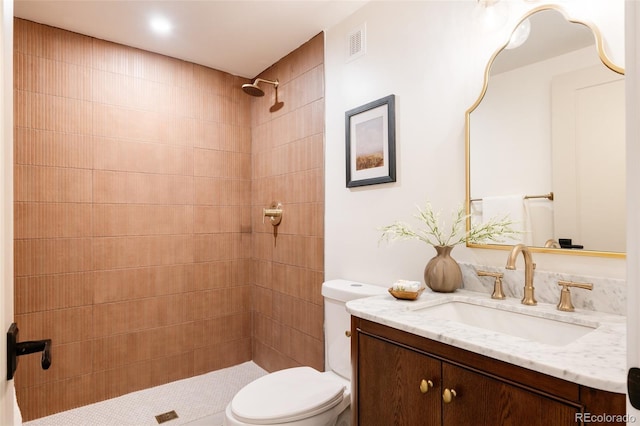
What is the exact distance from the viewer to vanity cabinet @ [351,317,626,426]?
0.75 m

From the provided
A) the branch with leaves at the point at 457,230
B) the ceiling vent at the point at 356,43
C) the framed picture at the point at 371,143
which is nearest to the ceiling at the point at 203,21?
the ceiling vent at the point at 356,43

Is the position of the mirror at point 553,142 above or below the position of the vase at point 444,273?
above

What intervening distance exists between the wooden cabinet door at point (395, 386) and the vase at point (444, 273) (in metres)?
0.40

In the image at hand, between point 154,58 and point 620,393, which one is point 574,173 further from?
point 154,58

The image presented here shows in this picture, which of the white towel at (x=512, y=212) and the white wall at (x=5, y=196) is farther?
the white towel at (x=512, y=212)

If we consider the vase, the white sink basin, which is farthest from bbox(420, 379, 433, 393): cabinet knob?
the vase

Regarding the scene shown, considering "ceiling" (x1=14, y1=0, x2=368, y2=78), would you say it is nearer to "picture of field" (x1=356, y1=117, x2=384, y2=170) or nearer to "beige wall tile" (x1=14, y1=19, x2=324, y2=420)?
"beige wall tile" (x1=14, y1=19, x2=324, y2=420)

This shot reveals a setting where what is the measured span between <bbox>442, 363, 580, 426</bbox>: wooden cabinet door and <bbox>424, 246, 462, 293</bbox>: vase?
1.60 ft

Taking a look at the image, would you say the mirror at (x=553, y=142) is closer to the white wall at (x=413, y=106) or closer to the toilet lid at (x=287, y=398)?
the white wall at (x=413, y=106)

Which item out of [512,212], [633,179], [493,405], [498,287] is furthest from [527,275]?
[633,179]

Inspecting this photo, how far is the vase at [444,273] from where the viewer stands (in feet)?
4.64

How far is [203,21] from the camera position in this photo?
84.2 inches

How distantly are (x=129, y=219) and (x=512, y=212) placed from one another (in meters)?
2.30

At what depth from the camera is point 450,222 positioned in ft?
5.18
